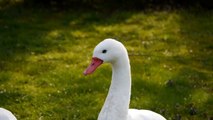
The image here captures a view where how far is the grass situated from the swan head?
243 centimetres

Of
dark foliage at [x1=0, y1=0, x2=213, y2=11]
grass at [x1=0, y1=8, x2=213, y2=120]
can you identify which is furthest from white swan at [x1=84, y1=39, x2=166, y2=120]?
dark foliage at [x1=0, y1=0, x2=213, y2=11]

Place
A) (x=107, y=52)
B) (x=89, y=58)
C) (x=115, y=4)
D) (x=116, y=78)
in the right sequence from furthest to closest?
(x=115, y=4)
(x=89, y=58)
(x=116, y=78)
(x=107, y=52)

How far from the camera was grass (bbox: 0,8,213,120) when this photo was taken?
27.7 feet

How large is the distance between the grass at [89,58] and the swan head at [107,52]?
7.99 ft

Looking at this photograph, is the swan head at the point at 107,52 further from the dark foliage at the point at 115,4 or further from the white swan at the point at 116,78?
the dark foliage at the point at 115,4

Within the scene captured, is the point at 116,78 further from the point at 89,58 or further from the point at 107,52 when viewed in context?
the point at 89,58

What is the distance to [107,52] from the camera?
5656 mm

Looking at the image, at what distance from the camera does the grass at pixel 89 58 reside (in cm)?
843

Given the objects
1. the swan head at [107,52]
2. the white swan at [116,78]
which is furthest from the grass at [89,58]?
the swan head at [107,52]

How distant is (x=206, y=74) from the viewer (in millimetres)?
10289

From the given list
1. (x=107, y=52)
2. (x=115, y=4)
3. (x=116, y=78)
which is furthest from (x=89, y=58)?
(x=115, y=4)

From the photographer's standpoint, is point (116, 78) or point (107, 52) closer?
point (107, 52)

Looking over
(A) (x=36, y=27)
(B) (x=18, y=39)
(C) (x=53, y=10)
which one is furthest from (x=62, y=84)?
(C) (x=53, y=10)

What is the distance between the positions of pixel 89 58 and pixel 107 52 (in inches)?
225
